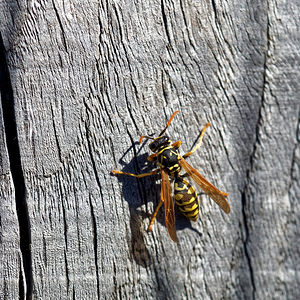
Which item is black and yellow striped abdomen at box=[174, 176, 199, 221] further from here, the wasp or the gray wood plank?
the gray wood plank

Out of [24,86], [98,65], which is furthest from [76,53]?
[24,86]

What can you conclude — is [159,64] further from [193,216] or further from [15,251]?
[15,251]

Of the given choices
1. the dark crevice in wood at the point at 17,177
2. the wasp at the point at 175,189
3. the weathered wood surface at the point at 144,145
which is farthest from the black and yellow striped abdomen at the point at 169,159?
the dark crevice in wood at the point at 17,177

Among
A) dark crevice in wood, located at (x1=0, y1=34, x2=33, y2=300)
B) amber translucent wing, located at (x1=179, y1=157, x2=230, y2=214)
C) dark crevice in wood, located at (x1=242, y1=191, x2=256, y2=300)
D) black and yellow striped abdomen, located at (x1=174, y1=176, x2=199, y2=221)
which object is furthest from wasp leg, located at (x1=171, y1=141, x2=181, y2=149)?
dark crevice in wood, located at (x1=0, y1=34, x2=33, y2=300)

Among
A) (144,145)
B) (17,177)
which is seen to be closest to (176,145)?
(144,145)

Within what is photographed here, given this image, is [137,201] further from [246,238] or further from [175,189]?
[246,238]

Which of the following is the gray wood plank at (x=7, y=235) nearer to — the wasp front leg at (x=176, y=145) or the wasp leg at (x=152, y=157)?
the wasp leg at (x=152, y=157)
